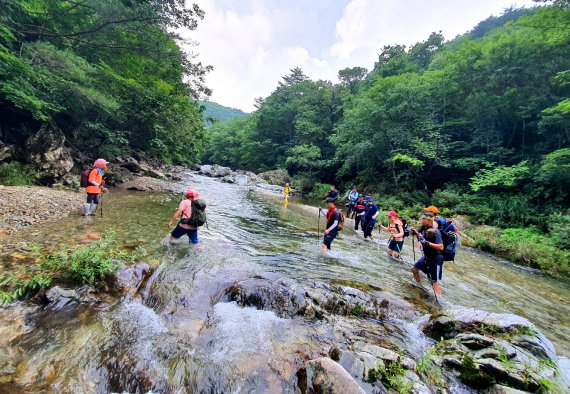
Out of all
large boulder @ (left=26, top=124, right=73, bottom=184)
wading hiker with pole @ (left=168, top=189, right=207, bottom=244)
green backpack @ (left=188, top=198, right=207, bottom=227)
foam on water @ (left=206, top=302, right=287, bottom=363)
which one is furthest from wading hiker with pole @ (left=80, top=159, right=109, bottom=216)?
foam on water @ (left=206, top=302, right=287, bottom=363)

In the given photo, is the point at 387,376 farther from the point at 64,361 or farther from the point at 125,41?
the point at 125,41

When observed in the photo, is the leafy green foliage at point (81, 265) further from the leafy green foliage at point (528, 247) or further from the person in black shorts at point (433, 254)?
the leafy green foliage at point (528, 247)

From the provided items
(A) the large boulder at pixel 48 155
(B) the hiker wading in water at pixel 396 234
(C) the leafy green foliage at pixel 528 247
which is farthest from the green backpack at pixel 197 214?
(C) the leafy green foliage at pixel 528 247

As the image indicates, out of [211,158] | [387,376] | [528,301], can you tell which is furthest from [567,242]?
[211,158]

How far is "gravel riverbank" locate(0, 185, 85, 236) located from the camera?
8195mm

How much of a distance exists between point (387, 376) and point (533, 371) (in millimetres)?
2189

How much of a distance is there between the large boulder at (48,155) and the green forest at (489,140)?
79.8 feet

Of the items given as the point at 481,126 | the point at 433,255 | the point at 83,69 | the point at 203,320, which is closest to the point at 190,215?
the point at 203,320

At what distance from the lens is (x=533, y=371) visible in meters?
4.03

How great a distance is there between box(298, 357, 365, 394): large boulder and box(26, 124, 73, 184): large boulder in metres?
17.0

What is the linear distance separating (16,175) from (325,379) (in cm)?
1644

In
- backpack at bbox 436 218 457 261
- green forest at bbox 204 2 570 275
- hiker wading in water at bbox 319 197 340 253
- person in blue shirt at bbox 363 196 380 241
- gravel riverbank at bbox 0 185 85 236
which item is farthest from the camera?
green forest at bbox 204 2 570 275

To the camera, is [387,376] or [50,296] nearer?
[387,376]

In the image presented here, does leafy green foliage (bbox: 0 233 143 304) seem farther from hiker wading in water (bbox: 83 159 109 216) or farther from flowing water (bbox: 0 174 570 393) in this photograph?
hiker wading in water (bbox: 83 159 109 216)
